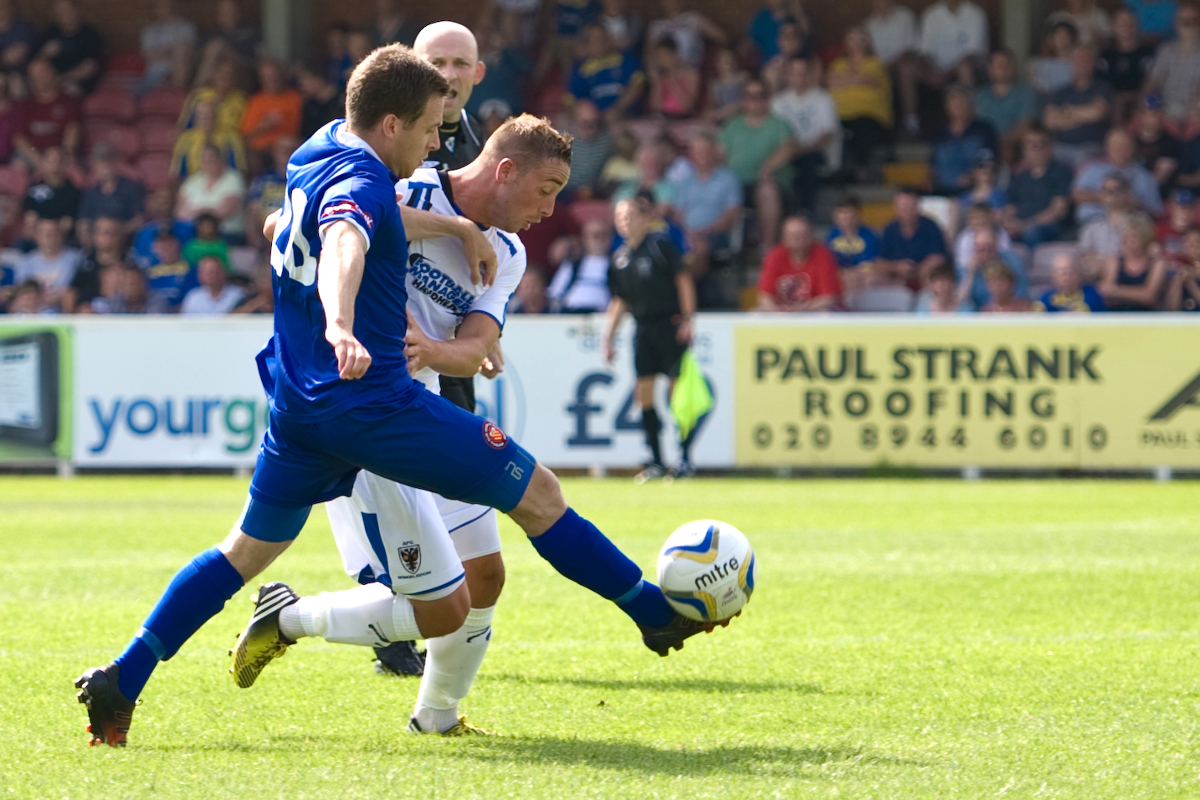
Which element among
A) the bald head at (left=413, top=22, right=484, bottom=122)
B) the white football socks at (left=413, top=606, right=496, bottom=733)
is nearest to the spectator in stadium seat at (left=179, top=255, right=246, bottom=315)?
the bald head at (left=413, top=22, right=484, bottom=122)

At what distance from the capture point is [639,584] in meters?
4.65

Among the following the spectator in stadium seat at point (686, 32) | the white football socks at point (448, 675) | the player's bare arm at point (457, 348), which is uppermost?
the spectator in stadium seat at point (686, 32)

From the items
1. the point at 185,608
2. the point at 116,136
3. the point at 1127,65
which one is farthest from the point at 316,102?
the point at 185,608

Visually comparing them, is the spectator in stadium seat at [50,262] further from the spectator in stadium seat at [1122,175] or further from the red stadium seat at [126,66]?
the spectator in stadium seat at [1122,175]

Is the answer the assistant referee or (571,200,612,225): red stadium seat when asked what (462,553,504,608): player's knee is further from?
(571,200,612,225): red stadium seat

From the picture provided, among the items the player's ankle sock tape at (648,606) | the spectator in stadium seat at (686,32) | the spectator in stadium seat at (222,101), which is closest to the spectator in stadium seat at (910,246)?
the spectator in stadium seat at (686,32)

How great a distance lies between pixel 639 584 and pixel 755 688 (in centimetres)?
110

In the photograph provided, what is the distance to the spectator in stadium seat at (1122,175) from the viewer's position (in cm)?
1717

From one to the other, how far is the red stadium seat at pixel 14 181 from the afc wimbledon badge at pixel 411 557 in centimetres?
1793

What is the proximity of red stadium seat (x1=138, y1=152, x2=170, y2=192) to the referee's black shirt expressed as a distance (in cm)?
844

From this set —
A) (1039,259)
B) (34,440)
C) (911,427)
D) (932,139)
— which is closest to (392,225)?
(911,427)

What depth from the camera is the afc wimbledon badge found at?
177 inches

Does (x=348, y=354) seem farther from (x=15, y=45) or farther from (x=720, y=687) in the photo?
(x=15, y=45)

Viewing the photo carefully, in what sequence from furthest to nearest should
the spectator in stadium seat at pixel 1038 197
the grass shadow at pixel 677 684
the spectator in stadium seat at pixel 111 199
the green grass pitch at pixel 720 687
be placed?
the spectator in stadium seat at pixel 111 199
the spectator in stadium seat at pixel 1038 197
the grass shadow at pixel 677 684
the green grass pitch at pixel 720 687
